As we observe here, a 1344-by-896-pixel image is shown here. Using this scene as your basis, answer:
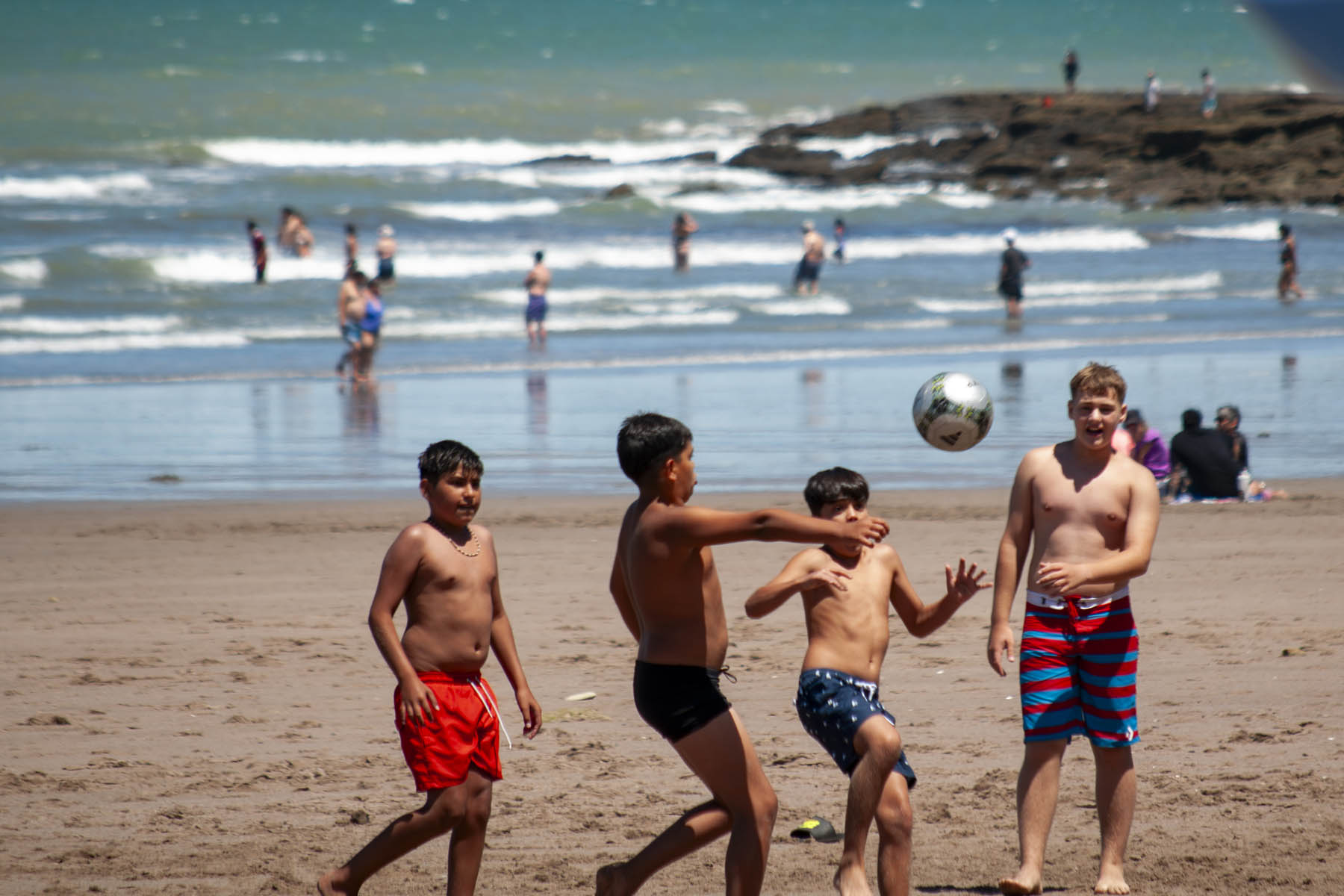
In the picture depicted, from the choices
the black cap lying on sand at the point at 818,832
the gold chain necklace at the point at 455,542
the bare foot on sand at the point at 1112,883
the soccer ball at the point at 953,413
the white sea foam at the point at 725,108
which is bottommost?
the black cap lying on sand at the point at 818,832

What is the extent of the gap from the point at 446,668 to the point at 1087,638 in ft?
6.44

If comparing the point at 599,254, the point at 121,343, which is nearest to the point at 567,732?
the point at 121,343

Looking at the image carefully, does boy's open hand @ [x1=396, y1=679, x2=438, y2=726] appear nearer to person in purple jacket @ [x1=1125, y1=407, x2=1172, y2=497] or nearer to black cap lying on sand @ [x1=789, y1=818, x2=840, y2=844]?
black cap lying on sand @ [x1=789, y1=818, x2=840, y2=844]

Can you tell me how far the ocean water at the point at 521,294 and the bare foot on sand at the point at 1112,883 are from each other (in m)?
2.78

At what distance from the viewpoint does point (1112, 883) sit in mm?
4516

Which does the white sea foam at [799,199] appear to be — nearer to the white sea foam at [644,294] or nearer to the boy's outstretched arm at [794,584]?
the white sea foam at [644,294]

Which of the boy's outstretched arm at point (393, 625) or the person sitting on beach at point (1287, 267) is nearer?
the boy's outstretched arm at point (393, 625)

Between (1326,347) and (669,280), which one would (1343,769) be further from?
(669,280)

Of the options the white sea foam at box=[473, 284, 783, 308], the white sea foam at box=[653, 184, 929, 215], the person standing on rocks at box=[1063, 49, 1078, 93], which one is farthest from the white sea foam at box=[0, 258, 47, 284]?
the person standing on rocks at box=[1063, 49, 1078, 93]

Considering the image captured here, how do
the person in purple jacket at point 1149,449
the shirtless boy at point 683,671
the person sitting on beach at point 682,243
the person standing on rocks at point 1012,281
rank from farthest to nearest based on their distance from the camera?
1. the person sitting on beach at point 682,243
2. the person standing on rocks at point 1012,281
3. the person in purple jacket at point 1149,449
4. the shirtless boy at point 683,671

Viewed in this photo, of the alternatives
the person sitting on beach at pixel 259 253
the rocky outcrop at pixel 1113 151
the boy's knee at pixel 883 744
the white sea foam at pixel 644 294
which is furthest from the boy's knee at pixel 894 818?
the rocky outcrop at pixel 1113 151

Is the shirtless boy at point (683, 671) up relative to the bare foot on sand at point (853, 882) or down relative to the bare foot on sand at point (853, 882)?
up

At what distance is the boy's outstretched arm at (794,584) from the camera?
437 cm

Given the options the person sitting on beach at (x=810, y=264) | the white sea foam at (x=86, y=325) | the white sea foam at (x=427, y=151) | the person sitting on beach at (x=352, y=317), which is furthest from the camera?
the white sea foam at (x=427, y=151)
